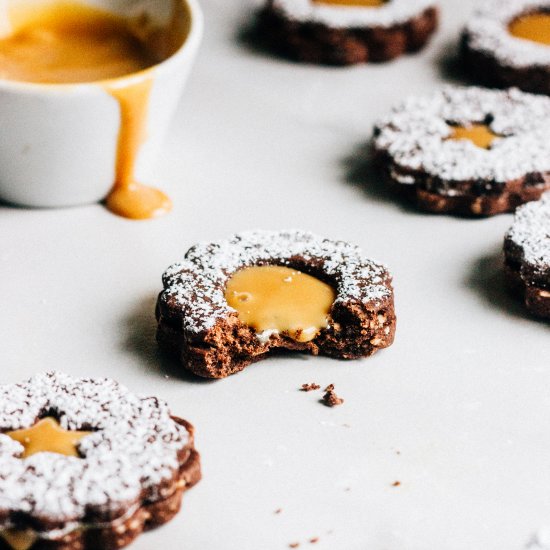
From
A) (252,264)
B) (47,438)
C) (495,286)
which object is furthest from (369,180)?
(47,438)

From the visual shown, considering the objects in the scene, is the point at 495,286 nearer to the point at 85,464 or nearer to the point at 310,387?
the point at 310,387

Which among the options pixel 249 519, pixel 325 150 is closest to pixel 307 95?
pixel 325 150

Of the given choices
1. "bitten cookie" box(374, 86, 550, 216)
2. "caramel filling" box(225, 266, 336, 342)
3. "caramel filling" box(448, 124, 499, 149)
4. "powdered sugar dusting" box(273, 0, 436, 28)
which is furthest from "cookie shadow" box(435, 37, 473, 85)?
"caramel filling" box(225, 266, 336, 342)

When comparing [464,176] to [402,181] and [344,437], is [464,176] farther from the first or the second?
[344,437]

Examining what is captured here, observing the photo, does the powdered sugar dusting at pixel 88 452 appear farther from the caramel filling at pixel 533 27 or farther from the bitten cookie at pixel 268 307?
the caramel filling at pixel 533 27

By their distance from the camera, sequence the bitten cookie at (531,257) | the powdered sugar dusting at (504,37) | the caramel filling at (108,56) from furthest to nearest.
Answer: the powdered sugar dusting at (504,37) → the caramel filling at (108,56) → the bitten cookie at (531,257)

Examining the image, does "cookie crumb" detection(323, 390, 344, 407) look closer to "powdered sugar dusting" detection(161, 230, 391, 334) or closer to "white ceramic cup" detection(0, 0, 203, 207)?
"powdered sugar dusting" detection(161, 230, 391, 334)

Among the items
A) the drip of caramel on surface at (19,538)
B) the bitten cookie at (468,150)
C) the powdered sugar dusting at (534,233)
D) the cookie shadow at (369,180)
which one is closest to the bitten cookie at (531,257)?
the powdered sugar dusting at (534,233)
